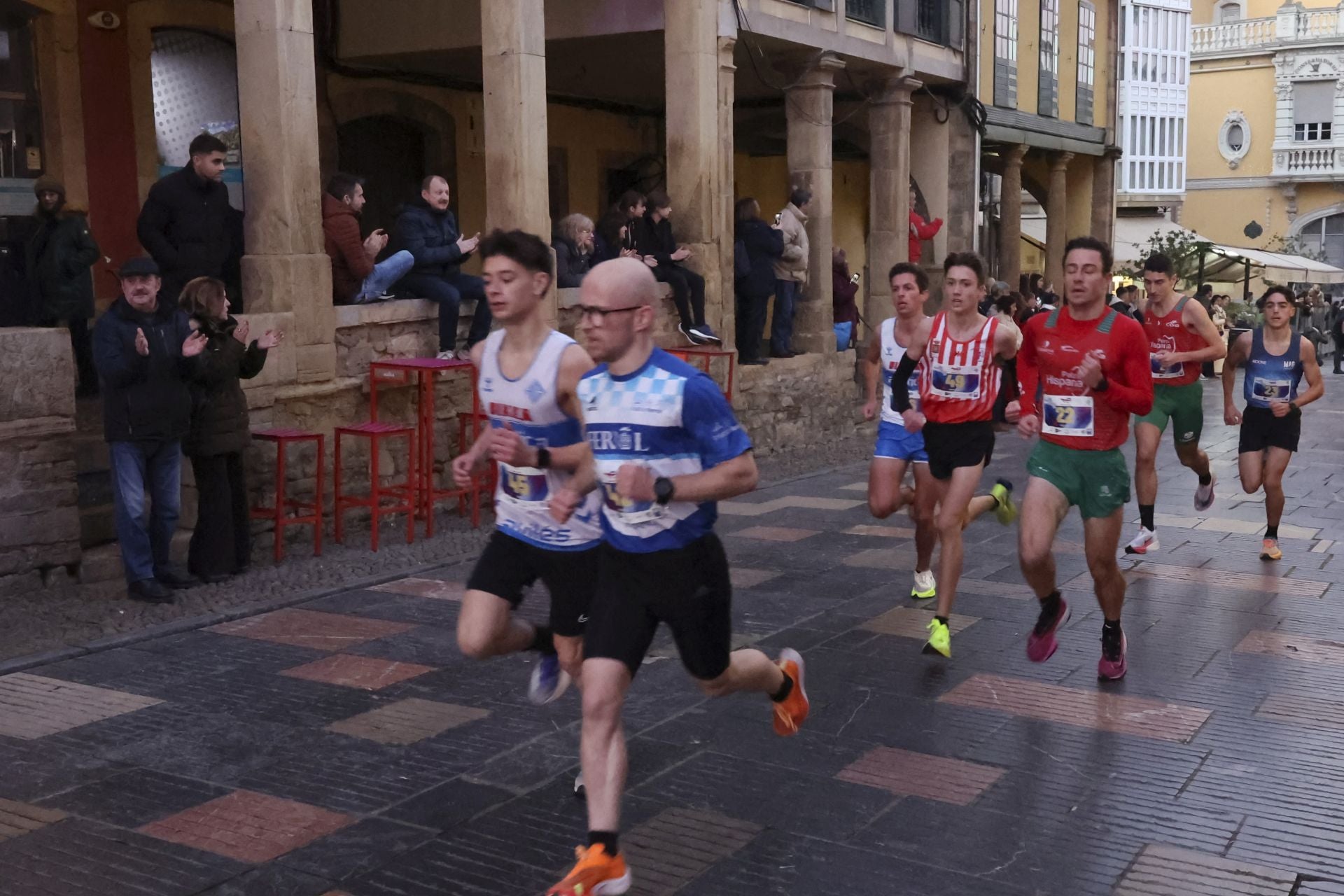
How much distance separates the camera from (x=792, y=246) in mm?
15969

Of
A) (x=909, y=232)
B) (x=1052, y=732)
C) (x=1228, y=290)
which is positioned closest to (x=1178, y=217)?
(x=1228, y=290)

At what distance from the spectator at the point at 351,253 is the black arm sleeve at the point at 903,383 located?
4467 millimetres

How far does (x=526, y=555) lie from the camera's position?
5.00 m

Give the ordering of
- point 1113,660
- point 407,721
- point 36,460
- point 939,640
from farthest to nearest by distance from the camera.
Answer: point 36,460 → point 939,640 → point 1113,660 → point 407,721

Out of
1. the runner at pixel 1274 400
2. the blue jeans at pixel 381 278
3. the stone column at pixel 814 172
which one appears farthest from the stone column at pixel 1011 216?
the blue jeans at pixel 381 278

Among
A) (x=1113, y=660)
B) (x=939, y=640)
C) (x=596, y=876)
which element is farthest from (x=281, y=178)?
(x=596, y=876)

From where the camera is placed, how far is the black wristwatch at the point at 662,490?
13.6ft

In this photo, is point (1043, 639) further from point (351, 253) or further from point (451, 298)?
point (351, 253)

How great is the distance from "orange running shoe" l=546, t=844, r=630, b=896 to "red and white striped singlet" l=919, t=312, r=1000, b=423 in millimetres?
3743

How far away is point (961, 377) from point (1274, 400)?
3.37 meters

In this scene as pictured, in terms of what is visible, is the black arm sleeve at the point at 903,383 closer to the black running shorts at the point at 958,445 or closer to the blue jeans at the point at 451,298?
the black running shorts at the point at 958,445

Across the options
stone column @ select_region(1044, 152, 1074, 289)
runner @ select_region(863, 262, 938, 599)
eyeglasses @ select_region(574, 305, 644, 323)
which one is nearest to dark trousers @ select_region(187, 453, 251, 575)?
runner @ select_region(863, 262, 938, 599)

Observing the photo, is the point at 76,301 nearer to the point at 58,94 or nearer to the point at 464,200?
the point at 58,94

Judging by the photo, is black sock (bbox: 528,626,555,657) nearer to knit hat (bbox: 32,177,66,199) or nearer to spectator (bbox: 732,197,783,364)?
knit hat (bbox: 32,177,66,199)
